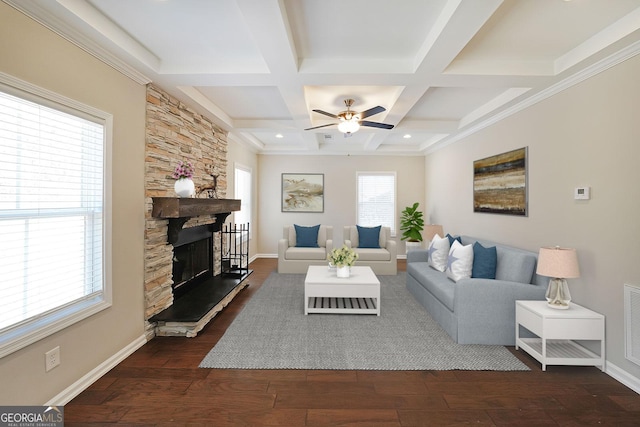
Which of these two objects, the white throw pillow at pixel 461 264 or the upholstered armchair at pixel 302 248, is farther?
the upholstered armchair at pixel 302 248

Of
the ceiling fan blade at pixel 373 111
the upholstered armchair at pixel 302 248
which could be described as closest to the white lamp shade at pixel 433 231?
the upholstered armchair at pixel 302 248

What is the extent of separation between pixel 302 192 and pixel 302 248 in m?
1.86

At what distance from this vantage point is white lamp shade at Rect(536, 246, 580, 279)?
2.55 metres

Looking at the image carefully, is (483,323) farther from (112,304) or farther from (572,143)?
(112,304)

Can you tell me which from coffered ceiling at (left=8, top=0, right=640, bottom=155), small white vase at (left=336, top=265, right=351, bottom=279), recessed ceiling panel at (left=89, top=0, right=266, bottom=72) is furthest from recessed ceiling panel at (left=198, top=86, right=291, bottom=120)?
small white vase at (left=336, top=265, right=351, bottom=279)

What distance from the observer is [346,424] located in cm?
194

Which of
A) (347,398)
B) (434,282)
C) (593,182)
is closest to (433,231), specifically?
(434,282)

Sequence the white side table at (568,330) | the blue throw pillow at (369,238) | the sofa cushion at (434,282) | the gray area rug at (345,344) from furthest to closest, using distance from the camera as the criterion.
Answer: the blue throw pillow at (369,238)
the sofa cushion at (434,282)
the gray area rug at (345,344)
the white side table at (568,330)

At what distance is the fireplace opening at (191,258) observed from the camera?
12.3 ft

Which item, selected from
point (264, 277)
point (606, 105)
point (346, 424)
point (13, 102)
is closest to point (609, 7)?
point (606, 105)

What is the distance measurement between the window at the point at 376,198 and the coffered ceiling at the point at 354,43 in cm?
364

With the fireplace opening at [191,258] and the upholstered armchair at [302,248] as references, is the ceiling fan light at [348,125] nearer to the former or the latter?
the fireplace opening at [191,258]

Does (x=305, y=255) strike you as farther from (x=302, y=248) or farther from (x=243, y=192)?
(x=243, y=192)

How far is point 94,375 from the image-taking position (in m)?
2.38
